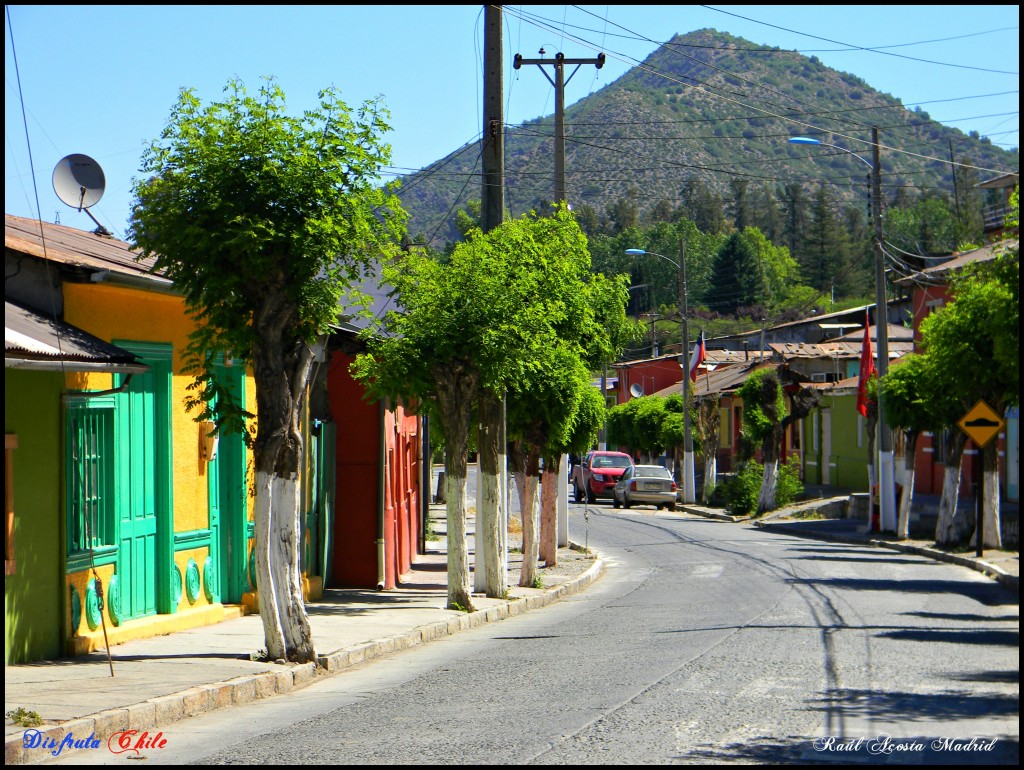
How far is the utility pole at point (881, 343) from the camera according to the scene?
29047 millimetres

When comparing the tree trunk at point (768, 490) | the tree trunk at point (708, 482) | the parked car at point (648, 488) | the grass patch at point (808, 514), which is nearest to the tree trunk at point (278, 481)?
the grass patch at point (808, 514)

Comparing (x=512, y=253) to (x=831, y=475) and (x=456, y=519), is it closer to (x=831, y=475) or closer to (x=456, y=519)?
(x=456, y=519)

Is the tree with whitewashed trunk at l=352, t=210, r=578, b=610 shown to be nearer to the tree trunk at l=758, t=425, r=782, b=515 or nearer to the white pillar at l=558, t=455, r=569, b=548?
the white pillar at l=558, t=455, r=569, b=548

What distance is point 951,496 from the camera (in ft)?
86.8

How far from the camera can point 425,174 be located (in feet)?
82.0

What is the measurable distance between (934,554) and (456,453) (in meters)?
12.5

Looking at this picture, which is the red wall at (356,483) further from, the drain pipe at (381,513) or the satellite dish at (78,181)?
the satellite dish at (78,181)

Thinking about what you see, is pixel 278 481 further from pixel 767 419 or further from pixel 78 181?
pixel 767 419

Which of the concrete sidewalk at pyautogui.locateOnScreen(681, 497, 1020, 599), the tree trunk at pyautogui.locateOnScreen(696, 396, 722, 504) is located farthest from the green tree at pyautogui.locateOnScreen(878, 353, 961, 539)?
the tree trunk at pyautogui.locateOnScreen(696, 396, 722, 504)

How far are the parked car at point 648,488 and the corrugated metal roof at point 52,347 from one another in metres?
34.6

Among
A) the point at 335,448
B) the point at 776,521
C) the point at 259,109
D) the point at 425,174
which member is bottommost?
the point at 776,521

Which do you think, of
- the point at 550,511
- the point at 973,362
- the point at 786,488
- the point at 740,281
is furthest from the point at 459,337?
the point at 740,281

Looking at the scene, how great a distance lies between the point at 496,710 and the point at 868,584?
11.3 metres

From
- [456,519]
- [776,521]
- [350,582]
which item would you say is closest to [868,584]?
[456,519]
